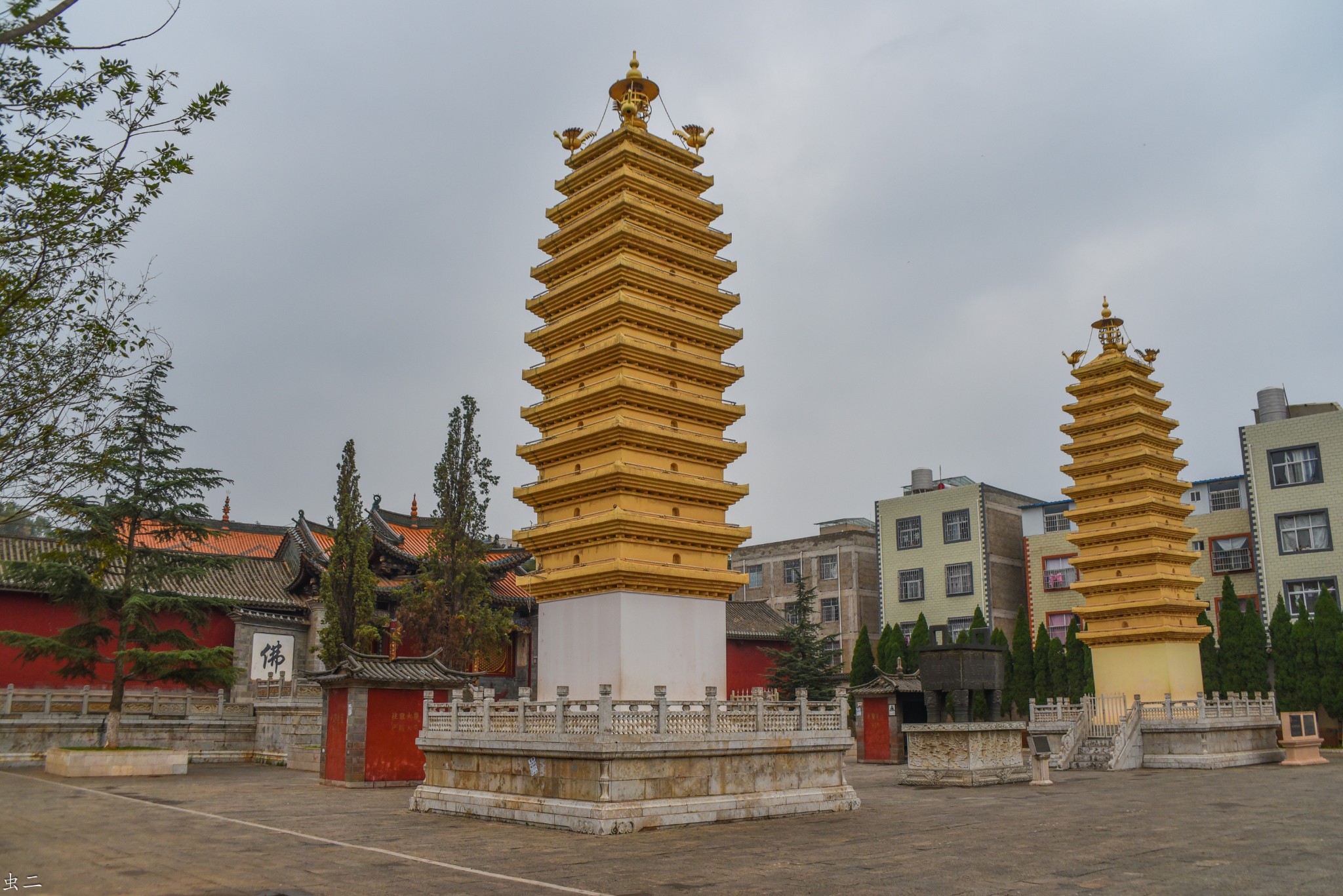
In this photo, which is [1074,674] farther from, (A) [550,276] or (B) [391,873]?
(B) [391,873]

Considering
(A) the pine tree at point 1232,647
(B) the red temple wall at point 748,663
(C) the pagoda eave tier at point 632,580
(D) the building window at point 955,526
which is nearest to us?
(C) the pagoda eave tier at point 632,580

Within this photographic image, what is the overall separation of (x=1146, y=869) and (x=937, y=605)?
125 feet

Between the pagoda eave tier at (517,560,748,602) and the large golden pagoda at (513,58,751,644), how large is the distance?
0.04 meters

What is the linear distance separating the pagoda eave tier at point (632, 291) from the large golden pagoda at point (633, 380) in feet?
0.14

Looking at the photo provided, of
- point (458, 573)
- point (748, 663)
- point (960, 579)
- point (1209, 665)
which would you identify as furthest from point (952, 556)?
point (458, 573)

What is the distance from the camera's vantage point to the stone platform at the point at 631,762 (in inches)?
664

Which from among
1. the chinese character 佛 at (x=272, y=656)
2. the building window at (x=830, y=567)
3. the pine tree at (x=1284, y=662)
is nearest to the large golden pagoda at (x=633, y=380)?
the chinese character 佛 at (x=272, y=656)

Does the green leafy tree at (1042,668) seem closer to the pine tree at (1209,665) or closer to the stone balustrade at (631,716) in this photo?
the pine tree at (1209,665)

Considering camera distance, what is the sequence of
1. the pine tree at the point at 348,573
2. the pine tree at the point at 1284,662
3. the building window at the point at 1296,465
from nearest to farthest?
1. the pine tree at the point at 348,573
2. the pine tree at the point at 1284,662
3. the building window at the point at 1296,465

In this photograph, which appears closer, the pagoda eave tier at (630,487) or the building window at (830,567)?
the pagoda eave tier at (630,487)

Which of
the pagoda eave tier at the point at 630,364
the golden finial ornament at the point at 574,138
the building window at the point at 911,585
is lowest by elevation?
the building window at the point at 911,585

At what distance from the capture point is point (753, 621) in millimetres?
49062

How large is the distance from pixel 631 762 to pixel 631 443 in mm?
9843

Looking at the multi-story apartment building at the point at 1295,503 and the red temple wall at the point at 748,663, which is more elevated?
the multi-story apartment building at the point at 1295,503
